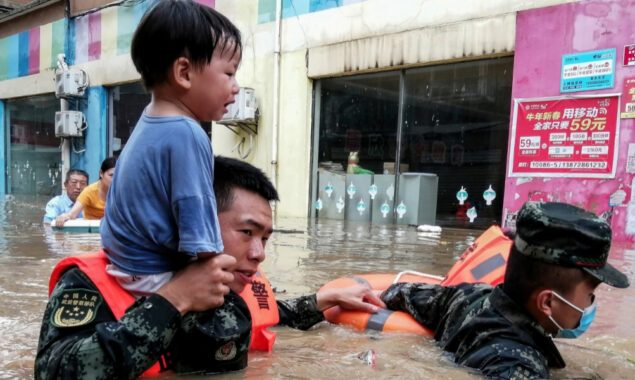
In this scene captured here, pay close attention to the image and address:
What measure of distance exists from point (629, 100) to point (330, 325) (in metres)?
5.20

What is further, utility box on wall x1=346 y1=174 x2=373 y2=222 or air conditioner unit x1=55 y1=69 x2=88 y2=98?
air conditioner unit x1=55 y1=69 x2=88 y2=98

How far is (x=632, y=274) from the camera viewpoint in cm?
389

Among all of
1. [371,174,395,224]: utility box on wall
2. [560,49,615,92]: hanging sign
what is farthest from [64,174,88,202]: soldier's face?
[560,49,615,92]: hanging sign

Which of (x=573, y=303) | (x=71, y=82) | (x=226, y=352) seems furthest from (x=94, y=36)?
(x=573, y=303)

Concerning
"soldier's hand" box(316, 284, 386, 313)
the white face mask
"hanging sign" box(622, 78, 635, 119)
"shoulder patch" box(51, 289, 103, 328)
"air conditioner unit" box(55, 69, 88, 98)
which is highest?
"air conditioner unit" box(55, 69, 88, 98)

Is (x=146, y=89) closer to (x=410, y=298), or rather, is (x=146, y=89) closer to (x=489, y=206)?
(x=410, y=298)

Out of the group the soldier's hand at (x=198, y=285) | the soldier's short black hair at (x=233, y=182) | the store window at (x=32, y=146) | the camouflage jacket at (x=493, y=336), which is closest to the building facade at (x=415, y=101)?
the store window at (x=32, y=146)

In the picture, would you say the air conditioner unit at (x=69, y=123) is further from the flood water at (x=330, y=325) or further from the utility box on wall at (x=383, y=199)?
the utility box on wall at (x=383, y=199)

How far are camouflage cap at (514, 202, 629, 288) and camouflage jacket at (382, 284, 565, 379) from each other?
24cm

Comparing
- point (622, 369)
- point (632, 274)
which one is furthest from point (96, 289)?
point (632, 274)

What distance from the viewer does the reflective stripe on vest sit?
6.52ft

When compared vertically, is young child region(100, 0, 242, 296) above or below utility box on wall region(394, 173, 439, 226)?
above

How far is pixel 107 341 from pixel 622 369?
1.89 metres

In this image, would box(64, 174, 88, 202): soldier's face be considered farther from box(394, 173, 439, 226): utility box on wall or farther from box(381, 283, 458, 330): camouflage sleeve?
box(381, 283, 458, 330): camouflage sleeve
